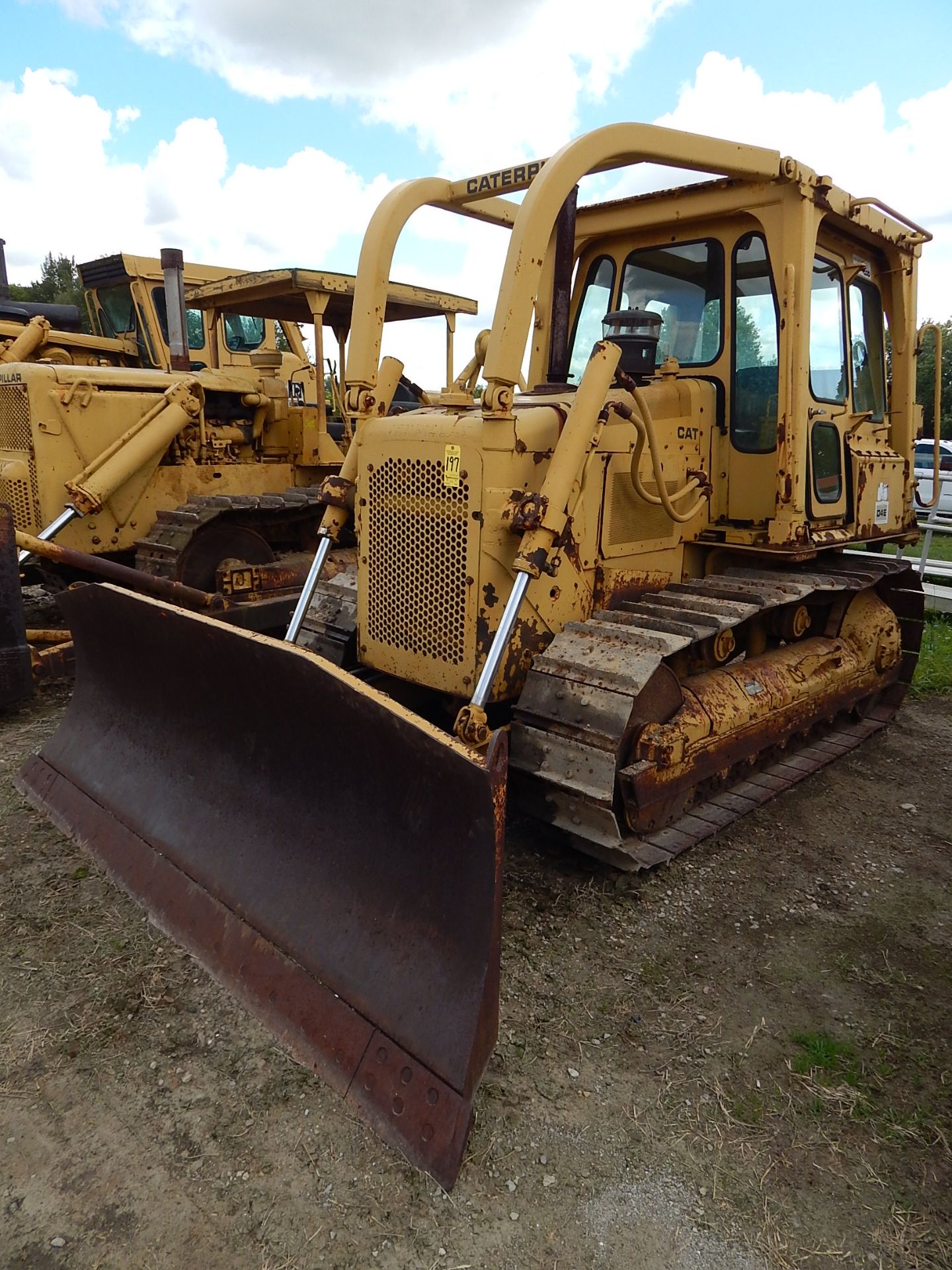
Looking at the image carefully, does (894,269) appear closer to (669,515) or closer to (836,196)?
(836,196)

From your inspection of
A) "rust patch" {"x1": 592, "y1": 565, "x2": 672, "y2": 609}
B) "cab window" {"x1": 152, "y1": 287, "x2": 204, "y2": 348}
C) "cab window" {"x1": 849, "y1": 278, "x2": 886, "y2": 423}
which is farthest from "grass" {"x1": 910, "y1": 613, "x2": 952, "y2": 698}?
"cab window" {"x1": 152, "y1": 287, "x2": 204, "y2": 348}

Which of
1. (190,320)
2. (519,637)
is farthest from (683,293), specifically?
(190,320)

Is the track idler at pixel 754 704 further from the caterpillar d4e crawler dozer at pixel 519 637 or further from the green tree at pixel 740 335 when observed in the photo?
the green tree at pixel 740 335

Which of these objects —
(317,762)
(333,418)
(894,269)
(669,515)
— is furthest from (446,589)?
(333,418)

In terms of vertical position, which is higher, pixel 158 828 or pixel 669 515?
pixel 669 515

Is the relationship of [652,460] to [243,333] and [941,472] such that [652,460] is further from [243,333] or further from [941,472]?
[941,472]

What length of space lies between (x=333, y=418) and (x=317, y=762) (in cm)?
679

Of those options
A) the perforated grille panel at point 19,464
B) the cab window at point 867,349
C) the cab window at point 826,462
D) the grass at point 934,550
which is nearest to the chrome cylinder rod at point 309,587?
the cab window at point 826,462

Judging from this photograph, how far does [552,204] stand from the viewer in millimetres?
3227

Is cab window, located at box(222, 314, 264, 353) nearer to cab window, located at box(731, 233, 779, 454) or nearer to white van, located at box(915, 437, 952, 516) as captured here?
cab window, located at box(731, 233, 779, 454)

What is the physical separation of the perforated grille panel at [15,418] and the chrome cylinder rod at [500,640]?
4893mm

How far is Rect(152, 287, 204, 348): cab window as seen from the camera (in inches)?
370

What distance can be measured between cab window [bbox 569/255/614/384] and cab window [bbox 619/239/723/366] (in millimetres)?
139

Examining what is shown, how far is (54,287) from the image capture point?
42.1 metres
